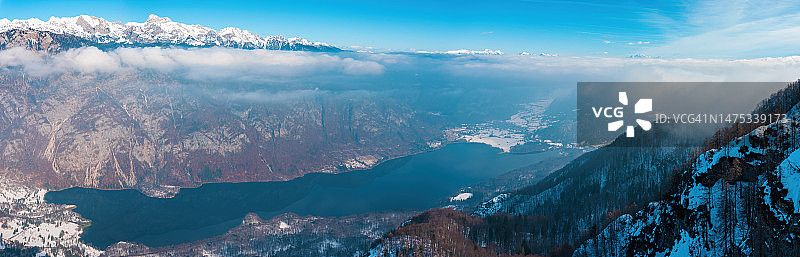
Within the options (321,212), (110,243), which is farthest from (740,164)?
(110,243)

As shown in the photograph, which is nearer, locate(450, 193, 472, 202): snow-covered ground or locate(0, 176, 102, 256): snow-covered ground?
locate(0, 176, 102, 256): snow-covered ground

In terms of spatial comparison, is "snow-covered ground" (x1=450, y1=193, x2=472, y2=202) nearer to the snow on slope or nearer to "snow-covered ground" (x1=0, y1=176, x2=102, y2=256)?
"snow-covered ground" (x1=0, y1=176, x2=102, y2=256)

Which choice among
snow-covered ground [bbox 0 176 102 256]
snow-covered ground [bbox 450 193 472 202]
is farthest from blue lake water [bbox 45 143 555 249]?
snow-covered ground [bbox 450 193 472 202]

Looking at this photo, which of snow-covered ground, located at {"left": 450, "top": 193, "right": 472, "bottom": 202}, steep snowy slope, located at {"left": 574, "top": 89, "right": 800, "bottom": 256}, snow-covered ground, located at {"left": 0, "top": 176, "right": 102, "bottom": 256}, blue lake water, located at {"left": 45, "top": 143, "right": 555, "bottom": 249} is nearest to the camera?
steep snowy slope, located at {"left": 574, "top": 89, "right": 800, "bottom": 256}

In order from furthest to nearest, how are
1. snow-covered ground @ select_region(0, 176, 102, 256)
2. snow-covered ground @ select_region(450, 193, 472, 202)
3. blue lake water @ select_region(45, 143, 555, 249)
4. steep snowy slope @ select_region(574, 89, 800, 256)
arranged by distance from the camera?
snow-covered ground @ select_region(450, 193, 472, 202) < blue lake water @ select_region(45, 143, 555, 249) < snow-covered ground @ select_region(0, 176, 102, 256) < steep snowy slope @ select_region(574, 89, 800, 256)

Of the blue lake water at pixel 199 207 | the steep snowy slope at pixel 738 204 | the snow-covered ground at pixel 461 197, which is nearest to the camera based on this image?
the steep snowy slope at pixel 738 204

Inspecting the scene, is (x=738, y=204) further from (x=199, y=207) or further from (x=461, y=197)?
(x=199, y=207)

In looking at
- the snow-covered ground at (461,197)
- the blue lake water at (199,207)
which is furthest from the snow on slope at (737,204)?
the blue lake water at (199,207)

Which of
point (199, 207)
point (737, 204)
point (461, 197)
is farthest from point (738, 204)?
point (199, 207)

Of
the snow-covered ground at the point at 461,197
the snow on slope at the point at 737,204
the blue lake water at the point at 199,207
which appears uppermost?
the snow on slope at the point at 737,204

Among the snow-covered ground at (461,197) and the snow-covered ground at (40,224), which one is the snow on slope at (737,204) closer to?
the snow-covered ground at (461,197)

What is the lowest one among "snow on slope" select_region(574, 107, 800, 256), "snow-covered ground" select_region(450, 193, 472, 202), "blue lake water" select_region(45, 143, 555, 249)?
"blue lake water" select_region(45, 143, 555, 249)
